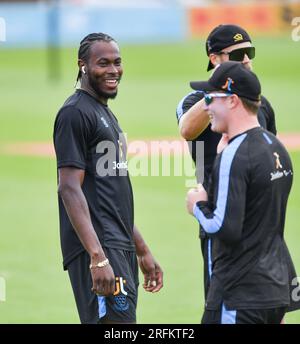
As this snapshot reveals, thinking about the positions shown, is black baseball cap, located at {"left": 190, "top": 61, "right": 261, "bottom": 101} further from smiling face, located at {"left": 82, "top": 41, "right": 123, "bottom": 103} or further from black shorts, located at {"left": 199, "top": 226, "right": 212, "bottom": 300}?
black shorts, located at {"left": 199, "top": 226, "right": 212, "bottom": 300}

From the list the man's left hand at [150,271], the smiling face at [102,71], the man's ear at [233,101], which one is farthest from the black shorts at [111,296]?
the man's ear at [233,101]

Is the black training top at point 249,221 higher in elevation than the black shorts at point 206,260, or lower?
higher

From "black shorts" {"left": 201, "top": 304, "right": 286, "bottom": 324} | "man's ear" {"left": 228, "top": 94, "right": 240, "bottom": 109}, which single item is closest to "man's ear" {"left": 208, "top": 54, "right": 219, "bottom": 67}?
"man's ear" {"left": 228, "top": 94, "right": 240, "bottom": 109}

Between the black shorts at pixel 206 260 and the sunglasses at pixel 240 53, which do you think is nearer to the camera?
the black shorts at pixel 206 260

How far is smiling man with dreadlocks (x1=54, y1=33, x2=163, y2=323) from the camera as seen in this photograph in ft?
19.4

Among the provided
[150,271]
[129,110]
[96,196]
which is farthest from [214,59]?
[129,110]

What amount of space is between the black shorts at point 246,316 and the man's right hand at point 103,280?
0.75 meters

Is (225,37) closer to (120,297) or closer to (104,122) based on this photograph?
(104,122)

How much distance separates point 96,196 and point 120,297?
715 millimetres

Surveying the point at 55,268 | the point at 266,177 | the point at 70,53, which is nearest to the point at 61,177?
the point at 266,177

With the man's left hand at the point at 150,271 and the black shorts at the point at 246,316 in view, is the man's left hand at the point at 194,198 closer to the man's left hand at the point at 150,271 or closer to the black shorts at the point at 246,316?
the black shorts at the point at 246,316

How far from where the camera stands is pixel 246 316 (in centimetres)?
528

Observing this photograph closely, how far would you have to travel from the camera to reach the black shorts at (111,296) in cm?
599
